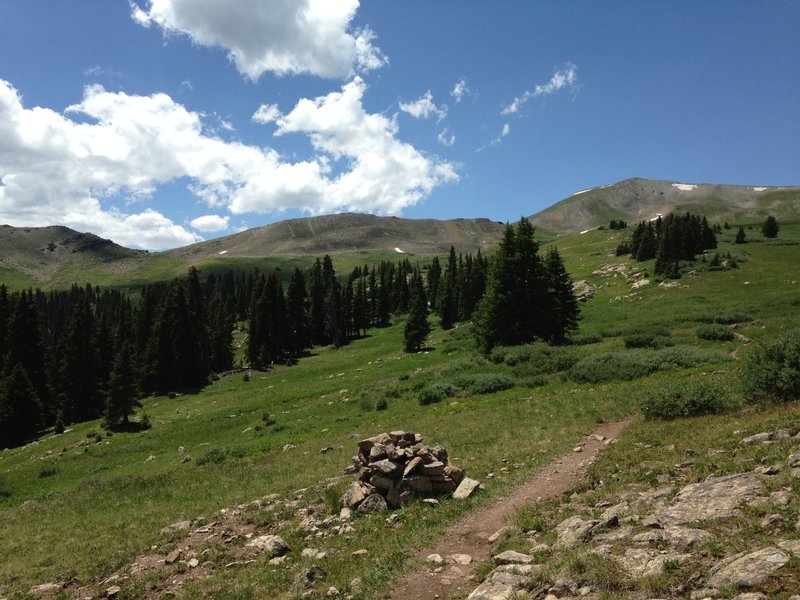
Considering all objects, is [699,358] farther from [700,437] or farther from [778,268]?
[778,268]

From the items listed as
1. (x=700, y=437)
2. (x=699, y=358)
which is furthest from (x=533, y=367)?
(x=700, y=437)

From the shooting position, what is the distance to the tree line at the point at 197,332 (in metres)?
46.1

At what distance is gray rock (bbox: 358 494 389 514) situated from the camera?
→ 1330cm

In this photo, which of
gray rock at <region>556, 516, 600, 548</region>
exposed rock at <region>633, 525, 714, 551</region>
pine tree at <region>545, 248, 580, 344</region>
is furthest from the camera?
pine tree at <region>545, 248, 580, 344</region>

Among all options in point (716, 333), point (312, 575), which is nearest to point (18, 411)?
point (312, 575)

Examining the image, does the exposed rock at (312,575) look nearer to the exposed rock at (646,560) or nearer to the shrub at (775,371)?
the exposed rock at (646,560)

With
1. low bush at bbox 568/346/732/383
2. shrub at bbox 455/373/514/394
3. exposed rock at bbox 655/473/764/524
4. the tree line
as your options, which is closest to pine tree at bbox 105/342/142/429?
the tree line

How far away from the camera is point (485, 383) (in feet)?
103

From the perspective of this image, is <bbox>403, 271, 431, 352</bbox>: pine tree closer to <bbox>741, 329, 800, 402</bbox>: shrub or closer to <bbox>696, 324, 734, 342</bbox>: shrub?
<bbox>696, 324, 734, 342</bbox>: shrub

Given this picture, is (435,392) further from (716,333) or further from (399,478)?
(716,333)

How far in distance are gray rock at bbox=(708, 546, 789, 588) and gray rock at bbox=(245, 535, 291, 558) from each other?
9.65 metres

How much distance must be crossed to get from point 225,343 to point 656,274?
79.5 m

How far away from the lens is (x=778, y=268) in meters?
68.0

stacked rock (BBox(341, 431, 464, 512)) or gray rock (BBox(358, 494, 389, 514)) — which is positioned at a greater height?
stacked rock (BBox(341, 431, 464, 512))
